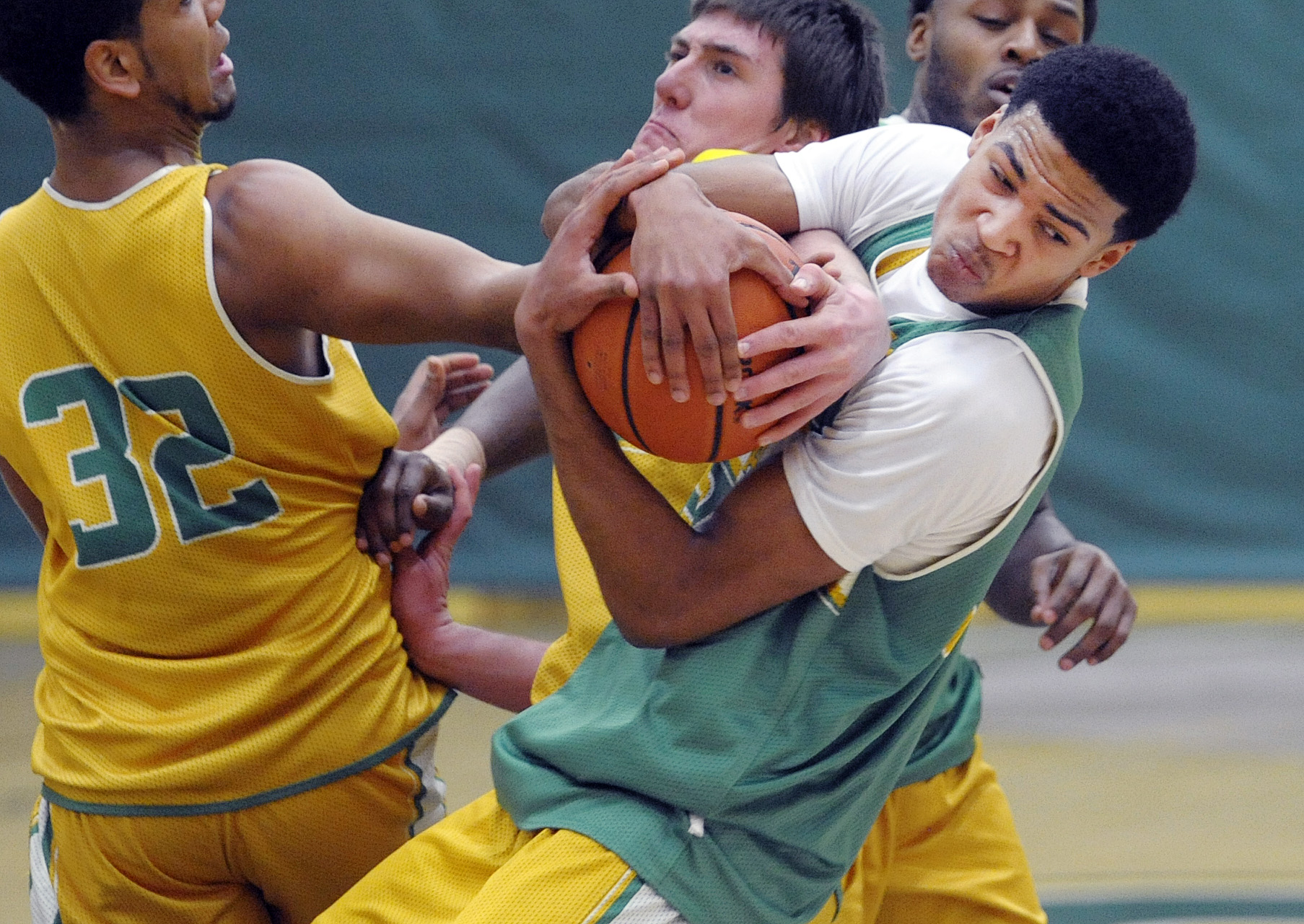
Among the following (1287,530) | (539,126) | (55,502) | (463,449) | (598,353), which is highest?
(598,353)

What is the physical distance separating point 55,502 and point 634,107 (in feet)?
12.9

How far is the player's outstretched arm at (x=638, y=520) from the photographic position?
1.52 metres

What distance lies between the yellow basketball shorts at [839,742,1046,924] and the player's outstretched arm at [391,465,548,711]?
603mm

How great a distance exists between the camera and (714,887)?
5.19 feet

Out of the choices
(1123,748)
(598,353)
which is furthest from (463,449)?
(1123,748)

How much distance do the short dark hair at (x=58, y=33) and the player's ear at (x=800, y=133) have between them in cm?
92

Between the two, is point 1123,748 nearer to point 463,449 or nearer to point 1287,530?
point 1287,530

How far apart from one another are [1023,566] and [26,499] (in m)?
1.60

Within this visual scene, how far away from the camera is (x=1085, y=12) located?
111 inches

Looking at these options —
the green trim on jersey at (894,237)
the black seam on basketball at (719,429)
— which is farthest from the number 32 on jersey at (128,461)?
the green trim on jersey at (894,237)

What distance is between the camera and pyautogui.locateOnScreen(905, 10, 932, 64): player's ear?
2.89 meters

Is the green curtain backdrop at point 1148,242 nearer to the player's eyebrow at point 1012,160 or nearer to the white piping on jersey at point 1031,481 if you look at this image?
the white piping on jersey at point 1031,481

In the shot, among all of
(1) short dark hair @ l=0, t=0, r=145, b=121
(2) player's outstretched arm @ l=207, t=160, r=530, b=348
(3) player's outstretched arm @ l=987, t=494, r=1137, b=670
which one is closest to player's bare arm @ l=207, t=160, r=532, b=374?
(2) player's outstretched arm @ l=207, t=160, r=530, b=348

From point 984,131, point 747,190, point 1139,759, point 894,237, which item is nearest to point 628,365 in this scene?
point 747,190
